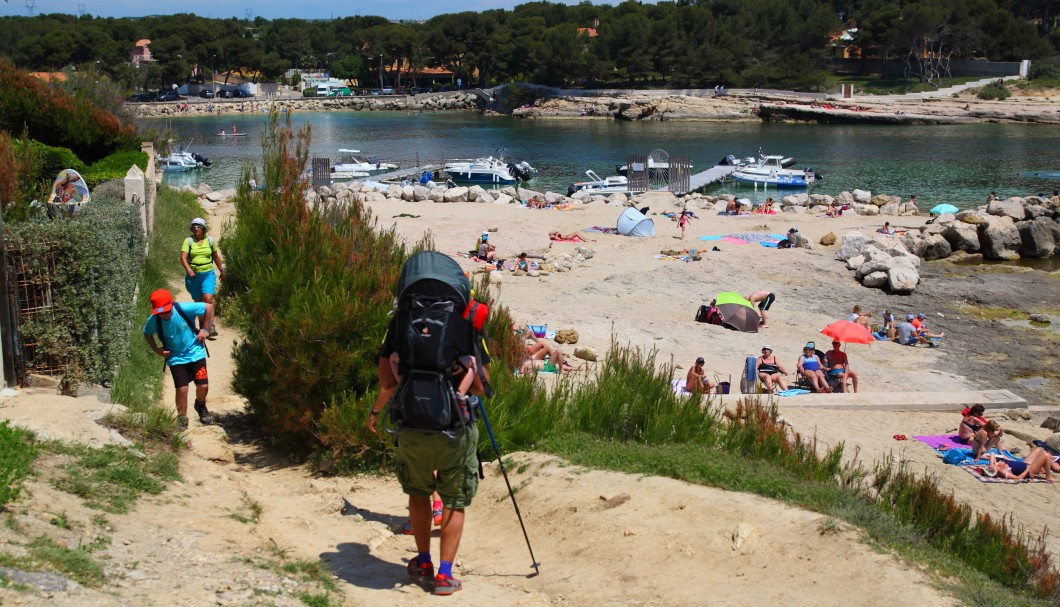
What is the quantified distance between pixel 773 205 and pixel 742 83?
64826 mm

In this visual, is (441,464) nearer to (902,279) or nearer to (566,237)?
(902,279)

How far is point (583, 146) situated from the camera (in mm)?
65250

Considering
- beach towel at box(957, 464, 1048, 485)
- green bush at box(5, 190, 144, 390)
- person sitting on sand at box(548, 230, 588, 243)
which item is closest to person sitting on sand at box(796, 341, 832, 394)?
beach towel at box(957, 464, 1048, 485)

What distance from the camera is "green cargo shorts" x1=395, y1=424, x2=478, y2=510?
4.88 m

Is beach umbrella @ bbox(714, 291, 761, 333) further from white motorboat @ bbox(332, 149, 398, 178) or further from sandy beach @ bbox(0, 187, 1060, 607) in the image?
white motorboat @ bbox(332, 149, 398, 178)

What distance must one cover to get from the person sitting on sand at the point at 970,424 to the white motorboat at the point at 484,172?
3516 centimetres

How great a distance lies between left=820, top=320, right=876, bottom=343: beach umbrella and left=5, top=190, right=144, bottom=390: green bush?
12116 millimetres

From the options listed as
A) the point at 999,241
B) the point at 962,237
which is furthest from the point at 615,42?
the point at 999,241

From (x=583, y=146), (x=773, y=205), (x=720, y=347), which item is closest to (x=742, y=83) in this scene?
(x=583, y=146)

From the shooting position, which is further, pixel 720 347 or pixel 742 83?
pixel 742 83

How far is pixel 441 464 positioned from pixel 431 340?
685 mm

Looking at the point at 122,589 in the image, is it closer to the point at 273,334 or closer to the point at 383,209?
the point at 273,334

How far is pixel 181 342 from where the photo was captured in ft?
26.1

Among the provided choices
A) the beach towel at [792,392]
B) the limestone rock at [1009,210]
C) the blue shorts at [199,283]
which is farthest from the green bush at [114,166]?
the limestone rock at [1009,210]
